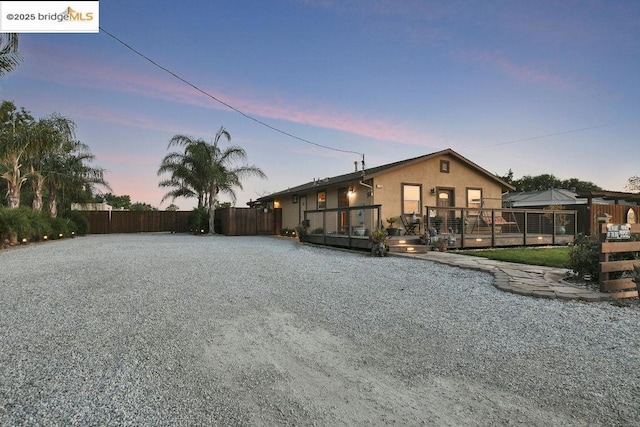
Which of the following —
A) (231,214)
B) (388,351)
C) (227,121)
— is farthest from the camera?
(231,214)

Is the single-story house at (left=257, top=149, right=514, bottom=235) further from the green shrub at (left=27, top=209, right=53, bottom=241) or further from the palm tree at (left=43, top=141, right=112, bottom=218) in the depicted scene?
the palm tree at (left=43, top=141, right=112, bottom=218)

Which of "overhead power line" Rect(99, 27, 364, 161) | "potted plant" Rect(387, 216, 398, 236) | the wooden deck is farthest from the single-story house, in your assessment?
"overhead power line" Rect(99, 27, 364, 161)

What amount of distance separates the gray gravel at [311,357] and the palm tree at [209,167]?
16225mm

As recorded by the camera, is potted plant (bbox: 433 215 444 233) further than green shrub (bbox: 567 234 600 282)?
Yes

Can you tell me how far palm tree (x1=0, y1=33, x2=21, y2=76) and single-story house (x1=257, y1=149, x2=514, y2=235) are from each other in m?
11.1

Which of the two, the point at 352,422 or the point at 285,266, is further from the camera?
the point at 285,266

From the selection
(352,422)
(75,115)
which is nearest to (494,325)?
(352,422)

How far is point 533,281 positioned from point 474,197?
34.7ft

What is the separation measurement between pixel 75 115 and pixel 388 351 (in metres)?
20.3

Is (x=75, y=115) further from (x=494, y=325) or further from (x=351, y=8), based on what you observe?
(x=494, y=325)

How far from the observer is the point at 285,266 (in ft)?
24.9

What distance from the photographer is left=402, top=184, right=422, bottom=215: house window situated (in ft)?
44.8

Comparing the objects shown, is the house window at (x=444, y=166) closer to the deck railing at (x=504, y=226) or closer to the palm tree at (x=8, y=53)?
the deck railing at (x=504, y=226)

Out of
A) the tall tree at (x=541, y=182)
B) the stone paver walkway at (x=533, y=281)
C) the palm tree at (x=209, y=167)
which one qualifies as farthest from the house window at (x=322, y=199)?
the tall tree at (x=541, y=182)
